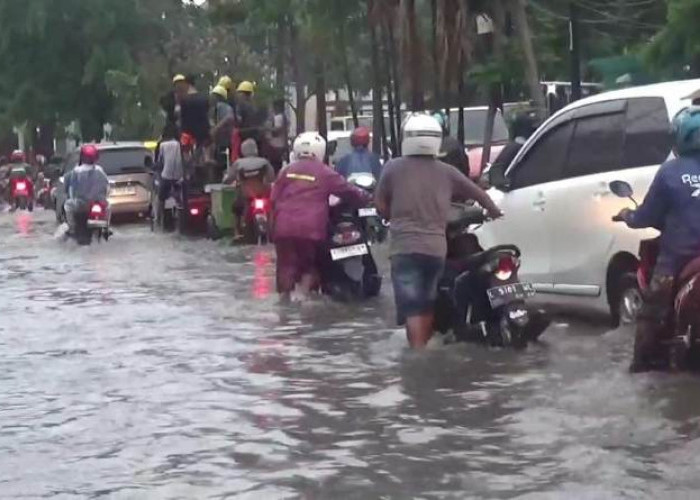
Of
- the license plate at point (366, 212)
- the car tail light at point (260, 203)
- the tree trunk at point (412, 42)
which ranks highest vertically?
the tree trunk at point (412, 42)

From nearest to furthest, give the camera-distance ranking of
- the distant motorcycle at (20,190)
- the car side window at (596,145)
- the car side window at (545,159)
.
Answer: the car side window at (596,145) → the car side window at (545,159) → the distant motorcycle at (20,190)

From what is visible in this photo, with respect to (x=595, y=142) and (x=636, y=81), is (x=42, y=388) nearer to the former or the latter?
(x=595, y=142)

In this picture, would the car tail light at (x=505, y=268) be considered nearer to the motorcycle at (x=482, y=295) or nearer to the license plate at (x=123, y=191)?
the motorcycle at (x=482, y=295)

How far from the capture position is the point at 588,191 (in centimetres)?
1237

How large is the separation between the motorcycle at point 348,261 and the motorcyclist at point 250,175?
6539 mm

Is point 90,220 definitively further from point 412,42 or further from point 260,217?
point 412,42

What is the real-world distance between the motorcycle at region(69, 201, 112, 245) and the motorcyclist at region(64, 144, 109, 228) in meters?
0.04

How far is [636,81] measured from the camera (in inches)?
888

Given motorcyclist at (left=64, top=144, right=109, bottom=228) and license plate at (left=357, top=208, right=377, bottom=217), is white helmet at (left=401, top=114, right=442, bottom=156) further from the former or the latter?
motorcyclist at (left=64, top=144, right=109, bottom=228)

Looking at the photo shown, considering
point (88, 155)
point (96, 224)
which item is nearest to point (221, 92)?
point (88, 155)

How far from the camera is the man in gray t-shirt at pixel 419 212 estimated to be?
38.4ft

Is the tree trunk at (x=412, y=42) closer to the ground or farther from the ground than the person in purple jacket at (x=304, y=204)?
farther from the ground

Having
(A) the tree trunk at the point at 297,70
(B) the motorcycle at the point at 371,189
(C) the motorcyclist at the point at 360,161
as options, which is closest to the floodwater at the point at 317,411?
(B) the motorcycle at the point at 371,189

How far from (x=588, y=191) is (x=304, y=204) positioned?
3328mm
